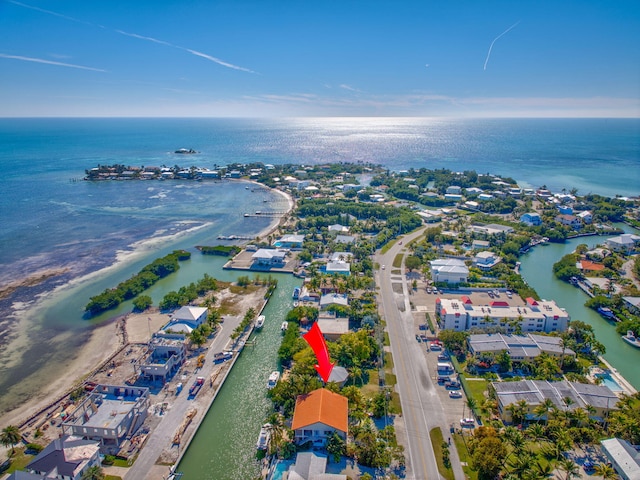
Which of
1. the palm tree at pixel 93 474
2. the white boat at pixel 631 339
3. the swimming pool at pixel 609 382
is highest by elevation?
the palm tree at pixel 93 474

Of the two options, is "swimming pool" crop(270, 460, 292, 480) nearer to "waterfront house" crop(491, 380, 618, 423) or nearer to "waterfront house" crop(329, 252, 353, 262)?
"waterfront house" crop(491, 380, 618, 423)

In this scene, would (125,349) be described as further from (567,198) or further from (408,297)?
(567,198)

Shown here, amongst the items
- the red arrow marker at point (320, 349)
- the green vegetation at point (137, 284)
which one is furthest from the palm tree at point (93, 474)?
the green vegetation at point (137, 284)

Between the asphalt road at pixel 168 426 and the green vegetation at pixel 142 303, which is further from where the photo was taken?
the green vegetation at pixel 142 303

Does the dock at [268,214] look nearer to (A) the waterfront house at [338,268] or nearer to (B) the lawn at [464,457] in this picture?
(A) the waterfront house at [338,268]

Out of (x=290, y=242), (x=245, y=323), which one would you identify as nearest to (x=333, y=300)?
(x=245, y=323)
